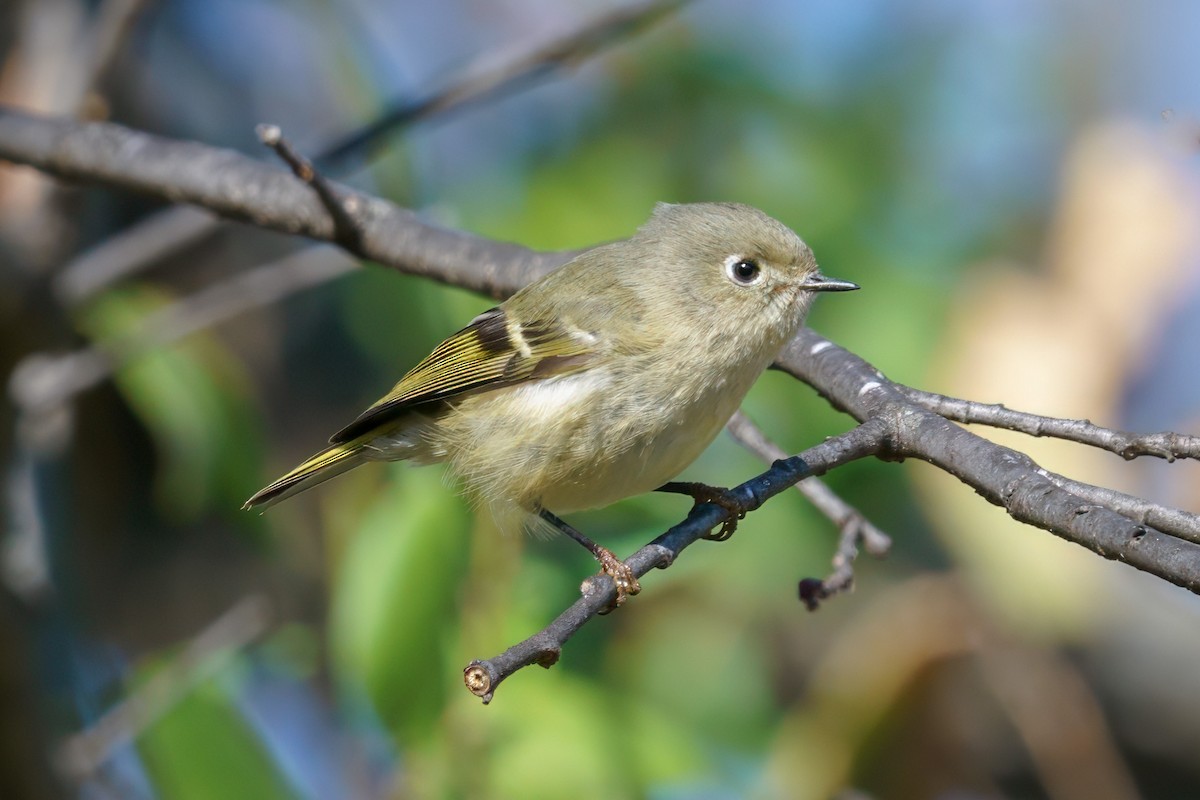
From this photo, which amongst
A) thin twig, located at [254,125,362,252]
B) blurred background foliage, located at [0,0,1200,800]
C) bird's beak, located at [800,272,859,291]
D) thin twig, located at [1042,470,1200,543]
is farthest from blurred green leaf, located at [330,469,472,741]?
thin twig, located at [1042,470,1200,543]

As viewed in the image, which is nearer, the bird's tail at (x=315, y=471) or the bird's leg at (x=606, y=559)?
the bird's leg at (x=606, y=559)

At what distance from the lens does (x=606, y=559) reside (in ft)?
6.44

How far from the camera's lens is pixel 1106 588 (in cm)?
288

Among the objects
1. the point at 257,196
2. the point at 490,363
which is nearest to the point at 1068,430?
the point at 490,363

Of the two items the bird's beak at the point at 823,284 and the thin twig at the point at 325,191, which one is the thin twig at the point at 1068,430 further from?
the thin twig at the point at 325,191

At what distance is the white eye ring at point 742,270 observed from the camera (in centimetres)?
213

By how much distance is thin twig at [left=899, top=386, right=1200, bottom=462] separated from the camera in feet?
4.18

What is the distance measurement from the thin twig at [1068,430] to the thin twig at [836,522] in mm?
330

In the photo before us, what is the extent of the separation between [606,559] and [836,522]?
383mm

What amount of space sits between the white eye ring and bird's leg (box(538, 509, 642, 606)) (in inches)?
20.2

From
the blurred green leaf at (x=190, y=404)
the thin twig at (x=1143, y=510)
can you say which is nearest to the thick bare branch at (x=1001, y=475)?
the thin twig at (x=1143, y=510)

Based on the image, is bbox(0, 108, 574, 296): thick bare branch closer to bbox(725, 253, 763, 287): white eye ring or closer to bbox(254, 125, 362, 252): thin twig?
bbox(254, 125, 362, 252): thin twig

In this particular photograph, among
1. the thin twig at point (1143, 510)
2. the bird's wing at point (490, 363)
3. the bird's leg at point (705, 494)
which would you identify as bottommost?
the thin twig at point (1143, 510)

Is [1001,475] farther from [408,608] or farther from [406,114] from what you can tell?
[406,114]
